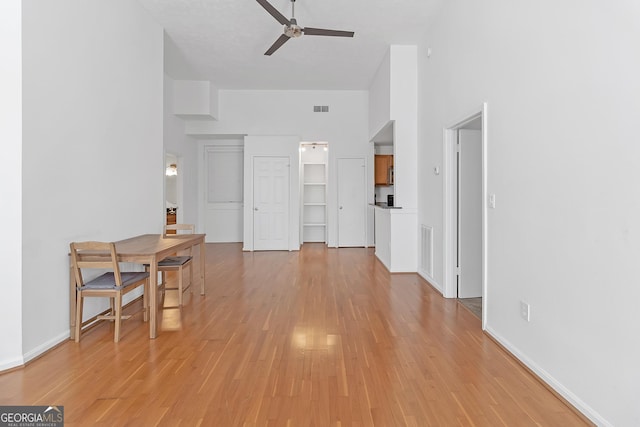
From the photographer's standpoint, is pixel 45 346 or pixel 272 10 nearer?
pixel 45 346

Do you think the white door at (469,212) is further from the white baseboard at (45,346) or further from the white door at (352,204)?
the white door at (352,204)

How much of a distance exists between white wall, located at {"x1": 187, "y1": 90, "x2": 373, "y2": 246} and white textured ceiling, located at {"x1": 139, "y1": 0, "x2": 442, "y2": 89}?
0.55 m

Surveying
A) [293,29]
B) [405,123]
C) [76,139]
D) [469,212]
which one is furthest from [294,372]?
[405,123]

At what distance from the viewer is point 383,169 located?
27.5 ft

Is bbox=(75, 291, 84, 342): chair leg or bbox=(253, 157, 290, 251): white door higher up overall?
bbox=(253, 157, 290, 251): white door

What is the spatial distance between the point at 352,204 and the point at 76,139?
6033mm

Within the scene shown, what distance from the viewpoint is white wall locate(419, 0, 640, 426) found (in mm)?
1675

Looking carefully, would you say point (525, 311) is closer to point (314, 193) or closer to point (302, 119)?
point (302, 119)

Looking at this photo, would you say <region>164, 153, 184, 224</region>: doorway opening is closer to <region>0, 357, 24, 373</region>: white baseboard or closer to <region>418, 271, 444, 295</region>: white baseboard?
<region>0, 357, 24, 373</region>: white baseboard

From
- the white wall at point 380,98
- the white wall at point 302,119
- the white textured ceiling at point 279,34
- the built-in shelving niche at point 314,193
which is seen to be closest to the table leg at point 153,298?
the white textured ceiling at point 279,34

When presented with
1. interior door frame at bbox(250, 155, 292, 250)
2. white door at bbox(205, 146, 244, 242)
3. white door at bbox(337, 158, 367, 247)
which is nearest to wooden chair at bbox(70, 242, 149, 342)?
interior door frame at bbox(250, 155, 292, 250)

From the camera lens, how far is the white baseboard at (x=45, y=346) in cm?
254

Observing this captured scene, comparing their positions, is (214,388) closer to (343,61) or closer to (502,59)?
(502,59)

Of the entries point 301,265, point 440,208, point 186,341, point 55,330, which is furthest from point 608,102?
point 301,265
